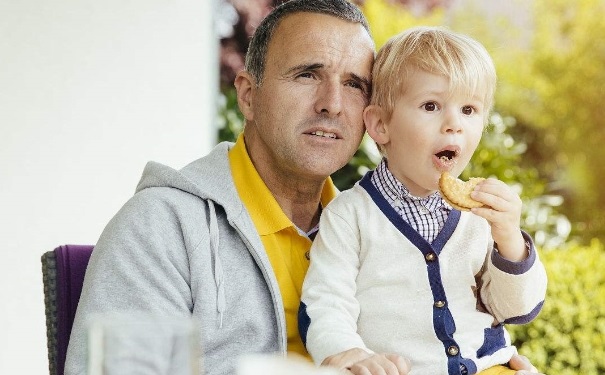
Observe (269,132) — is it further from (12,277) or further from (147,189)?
(12,277)

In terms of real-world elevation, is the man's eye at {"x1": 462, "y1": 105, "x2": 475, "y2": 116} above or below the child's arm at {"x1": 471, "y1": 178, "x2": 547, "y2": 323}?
above

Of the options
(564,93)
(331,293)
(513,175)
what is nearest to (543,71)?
(564,93)

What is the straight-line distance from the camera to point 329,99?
93.0 inches

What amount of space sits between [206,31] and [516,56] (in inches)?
211

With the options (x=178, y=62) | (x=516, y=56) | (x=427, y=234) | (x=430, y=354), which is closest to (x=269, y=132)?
(x=427, y=234)

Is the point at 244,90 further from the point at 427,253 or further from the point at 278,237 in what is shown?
the point at 427,253

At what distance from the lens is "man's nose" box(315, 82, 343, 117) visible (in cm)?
234

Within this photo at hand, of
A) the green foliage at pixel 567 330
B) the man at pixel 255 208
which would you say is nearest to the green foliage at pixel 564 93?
the green foliage at pixel 567 330

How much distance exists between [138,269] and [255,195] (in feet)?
1.38

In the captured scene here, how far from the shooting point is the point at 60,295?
217cm

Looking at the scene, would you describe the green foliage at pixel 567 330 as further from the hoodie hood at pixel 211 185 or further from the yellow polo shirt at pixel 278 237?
the hoodie hood at pixel 211 185

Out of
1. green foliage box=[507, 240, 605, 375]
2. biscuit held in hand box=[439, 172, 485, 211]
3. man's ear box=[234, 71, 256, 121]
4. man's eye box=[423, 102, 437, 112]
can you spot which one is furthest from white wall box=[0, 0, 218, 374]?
biscuit held in hand box=[439, 172, 485, 211]

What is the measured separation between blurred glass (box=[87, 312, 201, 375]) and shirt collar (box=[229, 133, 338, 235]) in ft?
4.35

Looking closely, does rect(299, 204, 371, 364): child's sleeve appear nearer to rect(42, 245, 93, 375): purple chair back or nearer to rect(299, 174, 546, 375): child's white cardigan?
rect(299, 174, 546, 375): child's white cardigan
